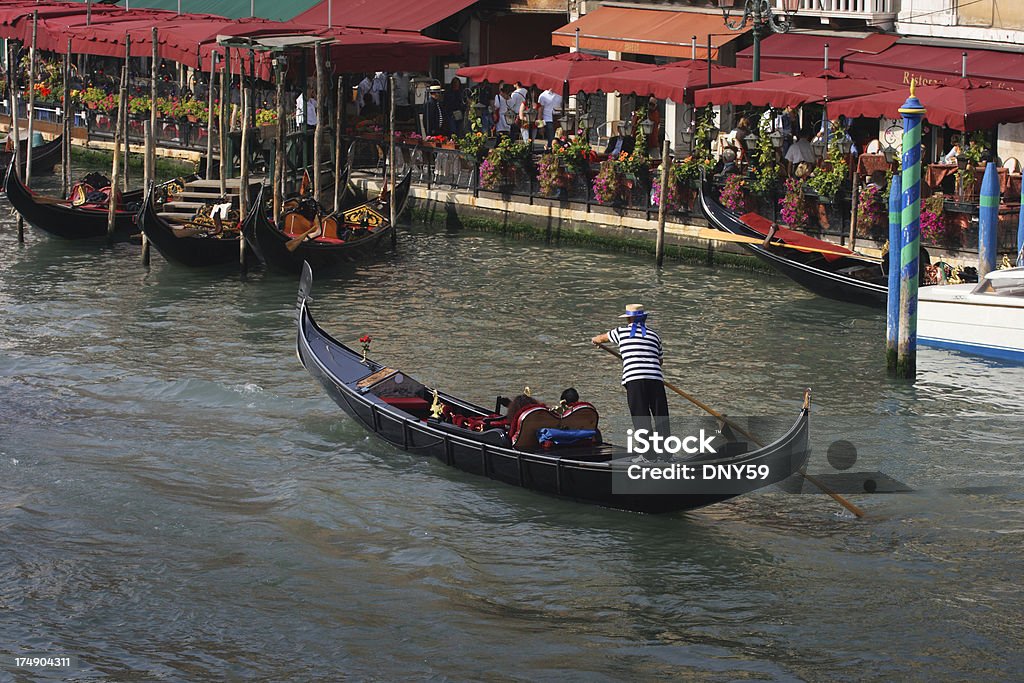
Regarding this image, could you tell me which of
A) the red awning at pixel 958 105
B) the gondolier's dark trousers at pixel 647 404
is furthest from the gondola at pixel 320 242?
the gondolier's dark trousers at pixel 647 404

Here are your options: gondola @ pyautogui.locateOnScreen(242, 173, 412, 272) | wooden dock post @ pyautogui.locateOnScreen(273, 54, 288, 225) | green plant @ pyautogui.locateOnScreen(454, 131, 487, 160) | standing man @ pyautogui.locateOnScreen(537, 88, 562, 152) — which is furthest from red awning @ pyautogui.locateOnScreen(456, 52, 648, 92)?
wooden dock post @ pyautogui.locateOnScreen(273, 54, 288, 225)

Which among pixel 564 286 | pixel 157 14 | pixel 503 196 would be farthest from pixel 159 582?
pixel 157 14

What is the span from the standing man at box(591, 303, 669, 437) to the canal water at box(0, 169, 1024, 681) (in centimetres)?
54

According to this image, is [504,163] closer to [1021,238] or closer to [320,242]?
[320,242]

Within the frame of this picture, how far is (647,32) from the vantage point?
1942cm

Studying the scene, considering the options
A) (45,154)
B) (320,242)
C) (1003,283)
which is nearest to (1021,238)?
(1003,283)

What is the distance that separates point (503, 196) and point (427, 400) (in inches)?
317

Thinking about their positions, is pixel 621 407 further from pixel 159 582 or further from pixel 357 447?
pixel 159 582

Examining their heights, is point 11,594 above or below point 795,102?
below

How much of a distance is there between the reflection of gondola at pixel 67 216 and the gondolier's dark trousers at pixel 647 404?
9.51 metres

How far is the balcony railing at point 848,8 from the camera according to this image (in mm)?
17562

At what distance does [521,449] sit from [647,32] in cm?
1148

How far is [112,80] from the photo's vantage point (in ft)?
79.7

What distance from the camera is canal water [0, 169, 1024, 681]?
7.22 metres
